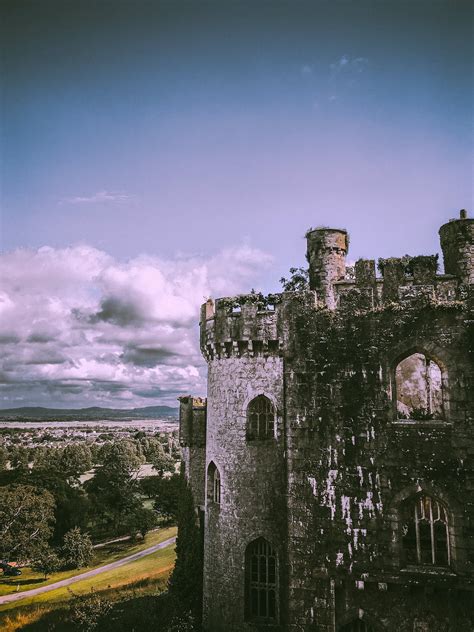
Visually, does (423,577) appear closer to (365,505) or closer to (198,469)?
(365,505)

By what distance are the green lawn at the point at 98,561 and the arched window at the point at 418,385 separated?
118 feet

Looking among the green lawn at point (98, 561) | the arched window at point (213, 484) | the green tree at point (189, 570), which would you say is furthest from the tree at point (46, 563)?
the arched window at point (213, 484)

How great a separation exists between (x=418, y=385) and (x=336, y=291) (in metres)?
7.39

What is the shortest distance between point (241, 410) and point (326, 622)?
874 cm

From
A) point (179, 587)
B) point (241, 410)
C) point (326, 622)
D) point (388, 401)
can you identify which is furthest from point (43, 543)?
point (388, 401)

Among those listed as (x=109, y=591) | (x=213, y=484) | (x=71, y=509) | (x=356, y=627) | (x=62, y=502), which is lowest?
(x=109, y=591)

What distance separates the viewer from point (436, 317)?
15586 mm

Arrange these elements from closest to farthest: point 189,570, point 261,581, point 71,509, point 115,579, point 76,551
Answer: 1. point 261,581
2. point 189,570
3. point 115,579
4. point 76,551
5. point 71,509

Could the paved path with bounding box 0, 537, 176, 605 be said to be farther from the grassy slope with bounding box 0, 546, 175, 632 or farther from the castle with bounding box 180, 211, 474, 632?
the castle with bounding box 180, 211, 474, 632

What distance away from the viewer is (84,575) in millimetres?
47438

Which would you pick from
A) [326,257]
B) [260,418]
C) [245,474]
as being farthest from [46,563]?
[326,257]

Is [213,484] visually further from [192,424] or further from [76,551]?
[76,551]

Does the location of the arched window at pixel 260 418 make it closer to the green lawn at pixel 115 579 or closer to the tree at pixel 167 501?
the green lawn at pixel 115 579

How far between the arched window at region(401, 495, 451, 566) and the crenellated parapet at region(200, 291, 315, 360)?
8.08 meters
